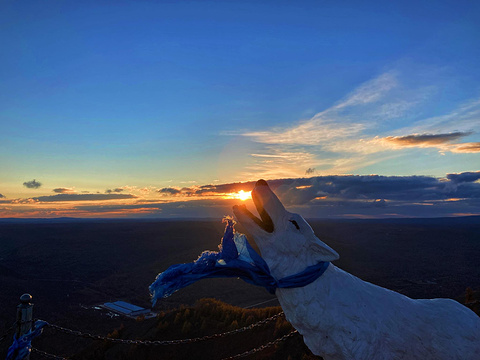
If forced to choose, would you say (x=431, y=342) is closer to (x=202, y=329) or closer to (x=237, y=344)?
(x=237, y=344)

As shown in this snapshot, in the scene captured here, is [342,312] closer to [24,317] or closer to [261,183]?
[261,183]

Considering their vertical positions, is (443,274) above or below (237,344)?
below

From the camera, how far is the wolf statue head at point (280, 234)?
128 inches

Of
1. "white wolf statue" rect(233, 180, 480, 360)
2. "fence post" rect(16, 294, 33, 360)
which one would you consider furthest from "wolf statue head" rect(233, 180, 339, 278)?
"fence post" rect(16, 294, 33, 360)

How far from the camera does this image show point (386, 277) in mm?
36156

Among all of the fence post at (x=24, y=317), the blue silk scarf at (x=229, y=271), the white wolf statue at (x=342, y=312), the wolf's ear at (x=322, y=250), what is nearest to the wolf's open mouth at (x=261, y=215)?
the white wolf statue at (x=342, y=312)

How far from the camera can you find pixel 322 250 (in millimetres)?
3189

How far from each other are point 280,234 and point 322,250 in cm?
41

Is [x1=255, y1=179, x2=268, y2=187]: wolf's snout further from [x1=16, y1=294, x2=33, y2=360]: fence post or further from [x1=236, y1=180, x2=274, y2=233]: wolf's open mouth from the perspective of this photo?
[x1=16, y1=294, x2=33, y2=360]: fence post

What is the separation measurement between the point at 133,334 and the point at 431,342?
344 inches

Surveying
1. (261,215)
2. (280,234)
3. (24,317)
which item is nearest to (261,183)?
(261,215)

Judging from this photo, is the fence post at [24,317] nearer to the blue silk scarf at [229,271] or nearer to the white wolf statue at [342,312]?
the blue silk scarf at [229,271]

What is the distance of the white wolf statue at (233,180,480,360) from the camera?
311 cm

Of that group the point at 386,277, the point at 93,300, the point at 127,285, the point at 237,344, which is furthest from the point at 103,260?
the point at 237,344
